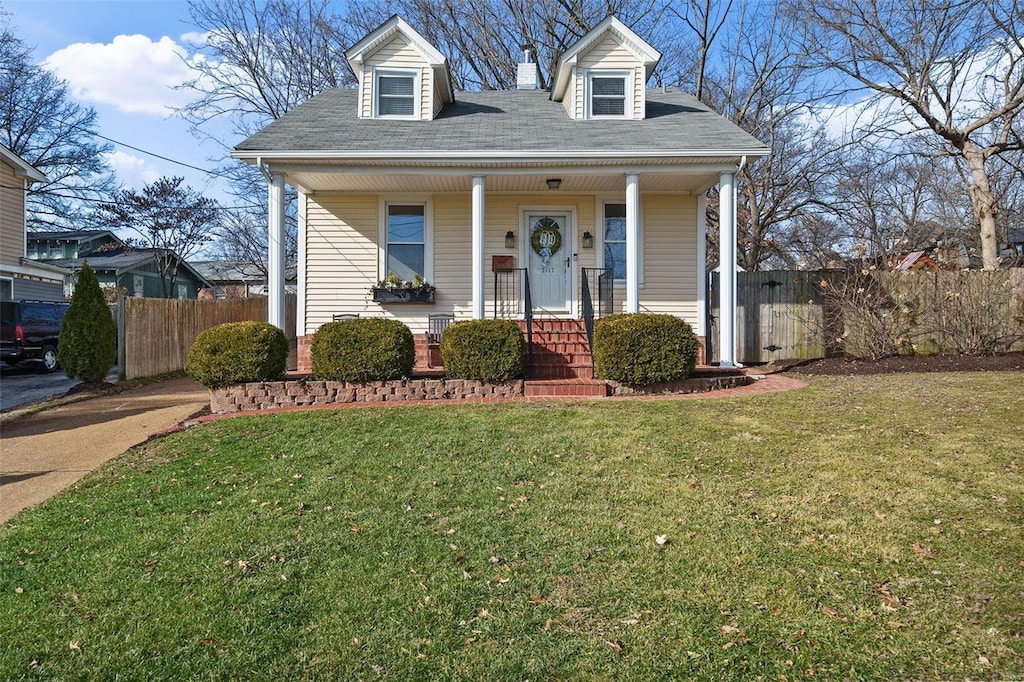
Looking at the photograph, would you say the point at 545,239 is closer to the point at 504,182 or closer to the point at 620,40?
the point at 504,182

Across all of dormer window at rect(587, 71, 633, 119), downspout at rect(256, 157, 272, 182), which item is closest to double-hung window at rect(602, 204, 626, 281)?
dormer window at rect(587, 71, 633, 119)

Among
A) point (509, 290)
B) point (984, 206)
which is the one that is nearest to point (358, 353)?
point (509, 290)

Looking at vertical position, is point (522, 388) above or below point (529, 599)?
above

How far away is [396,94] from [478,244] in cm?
380

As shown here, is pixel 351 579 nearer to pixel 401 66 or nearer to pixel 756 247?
pixel 401 66

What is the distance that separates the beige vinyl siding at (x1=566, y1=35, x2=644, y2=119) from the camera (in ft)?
36.0

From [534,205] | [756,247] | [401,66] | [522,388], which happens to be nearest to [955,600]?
[522,388]

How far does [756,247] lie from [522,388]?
1428 centimetres

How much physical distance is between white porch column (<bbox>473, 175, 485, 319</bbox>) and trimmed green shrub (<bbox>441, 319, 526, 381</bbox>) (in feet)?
5.00

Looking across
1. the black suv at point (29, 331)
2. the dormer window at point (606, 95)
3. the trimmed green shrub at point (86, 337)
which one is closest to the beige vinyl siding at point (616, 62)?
the dormer window at point (606, 95)

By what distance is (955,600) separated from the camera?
2885 millimetres

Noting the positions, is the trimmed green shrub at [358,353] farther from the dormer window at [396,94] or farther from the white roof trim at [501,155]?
the dormer window at [396,94]

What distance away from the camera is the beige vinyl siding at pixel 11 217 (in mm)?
17766

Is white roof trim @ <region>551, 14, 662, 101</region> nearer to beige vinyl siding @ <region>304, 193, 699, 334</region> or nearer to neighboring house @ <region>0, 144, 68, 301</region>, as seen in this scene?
beige vinyl siding @ <region>304, 193, 699, 334</region>
